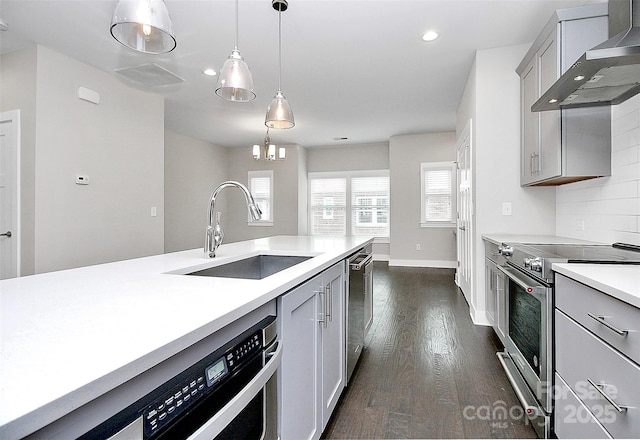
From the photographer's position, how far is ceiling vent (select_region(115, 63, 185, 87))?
3.71 metres

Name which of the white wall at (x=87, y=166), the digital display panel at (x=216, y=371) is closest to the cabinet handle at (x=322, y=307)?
the digital display panel at (x=216, y=371)

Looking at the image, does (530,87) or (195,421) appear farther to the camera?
(530,87)

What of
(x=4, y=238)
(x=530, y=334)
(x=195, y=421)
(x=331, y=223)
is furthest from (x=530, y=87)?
(x=331, y=223)

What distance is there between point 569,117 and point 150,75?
419 centimetres

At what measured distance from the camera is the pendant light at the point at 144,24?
140cm

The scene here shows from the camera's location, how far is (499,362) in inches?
95.8

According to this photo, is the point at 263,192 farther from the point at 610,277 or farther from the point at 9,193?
the point at 610,277

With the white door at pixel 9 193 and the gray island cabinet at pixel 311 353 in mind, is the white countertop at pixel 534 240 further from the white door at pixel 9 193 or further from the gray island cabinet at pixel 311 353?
the white door at pixel 9 193

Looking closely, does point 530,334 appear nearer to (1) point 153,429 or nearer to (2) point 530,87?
(1) point 153,429

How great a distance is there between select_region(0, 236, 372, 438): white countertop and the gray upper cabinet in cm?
216

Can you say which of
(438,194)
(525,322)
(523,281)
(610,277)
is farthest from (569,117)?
(438,194)

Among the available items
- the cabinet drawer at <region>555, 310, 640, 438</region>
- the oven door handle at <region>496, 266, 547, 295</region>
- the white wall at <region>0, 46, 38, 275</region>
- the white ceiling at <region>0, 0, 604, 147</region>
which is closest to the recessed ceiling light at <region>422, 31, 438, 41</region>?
the white ceiling at <region>0, 0, 604, 147</region>

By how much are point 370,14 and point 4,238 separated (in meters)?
4.04

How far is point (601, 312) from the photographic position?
3.74ft
